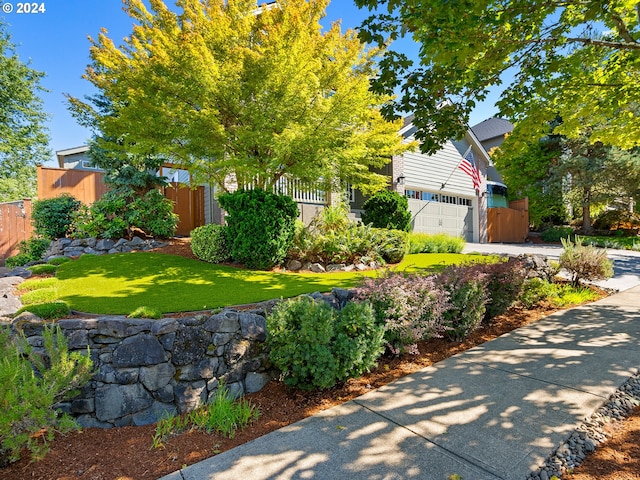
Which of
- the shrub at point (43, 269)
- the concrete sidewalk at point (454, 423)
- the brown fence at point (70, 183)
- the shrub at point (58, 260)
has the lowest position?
the concrete sidewalk at point (454, 423)

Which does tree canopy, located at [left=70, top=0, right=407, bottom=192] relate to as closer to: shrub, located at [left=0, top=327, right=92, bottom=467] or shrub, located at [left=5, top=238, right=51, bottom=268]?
shrub, located at [left=5, top=238, right=51, bottom=268]

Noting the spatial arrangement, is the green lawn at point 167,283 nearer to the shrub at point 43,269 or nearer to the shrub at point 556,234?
the shrub at point 43,269

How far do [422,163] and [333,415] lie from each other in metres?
14.1

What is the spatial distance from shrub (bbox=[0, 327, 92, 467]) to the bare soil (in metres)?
0.17

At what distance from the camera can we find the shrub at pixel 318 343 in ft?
10.6

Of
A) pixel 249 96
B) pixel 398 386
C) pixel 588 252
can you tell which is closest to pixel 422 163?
pixel 588 252

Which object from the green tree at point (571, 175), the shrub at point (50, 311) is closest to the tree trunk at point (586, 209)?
the green tree at point (571, 175)

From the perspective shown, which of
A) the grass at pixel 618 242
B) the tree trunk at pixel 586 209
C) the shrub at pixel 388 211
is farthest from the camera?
the tree trunk at pixel 586 209

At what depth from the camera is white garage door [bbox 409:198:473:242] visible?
49.1 ft

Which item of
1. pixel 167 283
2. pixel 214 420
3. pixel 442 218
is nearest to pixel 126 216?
pixel 167 283

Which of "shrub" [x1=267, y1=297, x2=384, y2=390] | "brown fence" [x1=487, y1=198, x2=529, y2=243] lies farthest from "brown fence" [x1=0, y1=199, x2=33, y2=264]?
"brown fence" [x1=487, y1=198, x2=529, y2=243]

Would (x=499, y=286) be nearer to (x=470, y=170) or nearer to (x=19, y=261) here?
(x=19, y=261)

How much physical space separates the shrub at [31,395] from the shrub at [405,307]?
2875mm

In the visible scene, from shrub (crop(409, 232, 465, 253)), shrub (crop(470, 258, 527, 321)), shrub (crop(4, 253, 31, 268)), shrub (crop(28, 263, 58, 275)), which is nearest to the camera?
shrub (crop(470, 258, 527, 321))
